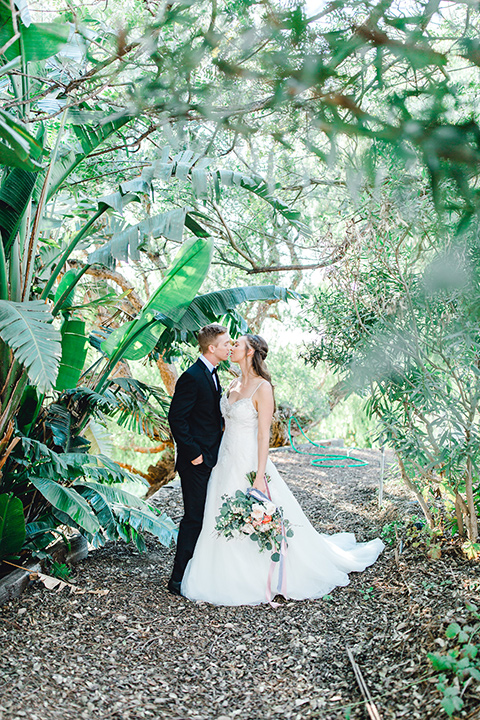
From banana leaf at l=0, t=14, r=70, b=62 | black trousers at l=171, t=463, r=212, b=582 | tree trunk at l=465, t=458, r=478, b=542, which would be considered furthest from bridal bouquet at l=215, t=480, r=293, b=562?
banana leaf at l=0, t=14, r=70, b=62

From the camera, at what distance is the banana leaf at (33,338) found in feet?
10.4

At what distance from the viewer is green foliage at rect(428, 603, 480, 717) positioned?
2.27 m

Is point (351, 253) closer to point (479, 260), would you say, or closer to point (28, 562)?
point (479, 260)

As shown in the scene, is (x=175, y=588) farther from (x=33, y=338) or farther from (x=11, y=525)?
(x=33, y=338)

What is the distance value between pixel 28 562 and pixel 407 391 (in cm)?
322

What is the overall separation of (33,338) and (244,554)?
2266mm

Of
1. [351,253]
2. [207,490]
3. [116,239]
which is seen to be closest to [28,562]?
[207,490]

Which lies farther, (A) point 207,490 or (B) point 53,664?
(A) point 207,490

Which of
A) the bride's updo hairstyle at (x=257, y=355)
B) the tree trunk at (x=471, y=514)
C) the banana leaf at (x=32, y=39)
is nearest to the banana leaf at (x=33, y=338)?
the bride's updo hairstyle at (x=257, y=355)

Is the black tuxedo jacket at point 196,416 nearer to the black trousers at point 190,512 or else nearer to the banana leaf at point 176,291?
the black trousers at point 190,512

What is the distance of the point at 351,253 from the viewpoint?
155 inches

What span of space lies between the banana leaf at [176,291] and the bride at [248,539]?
27.2 inches

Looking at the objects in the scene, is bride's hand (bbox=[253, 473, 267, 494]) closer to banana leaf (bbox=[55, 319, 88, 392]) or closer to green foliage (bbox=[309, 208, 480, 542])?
green foliage (bbox=[309, 208, 480, 542])

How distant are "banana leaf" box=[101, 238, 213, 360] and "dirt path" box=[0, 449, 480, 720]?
6.83 ft
